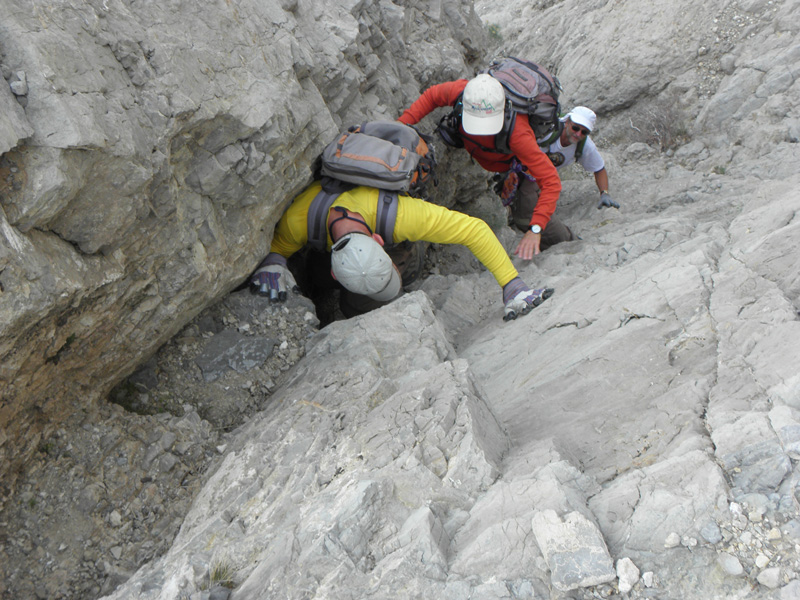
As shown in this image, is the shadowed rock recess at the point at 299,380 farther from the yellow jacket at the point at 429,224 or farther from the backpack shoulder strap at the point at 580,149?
the backpack shoulder strap at the point at 580,149

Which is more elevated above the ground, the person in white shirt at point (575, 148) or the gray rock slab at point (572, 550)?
the gray rock slab at point (572, 550)

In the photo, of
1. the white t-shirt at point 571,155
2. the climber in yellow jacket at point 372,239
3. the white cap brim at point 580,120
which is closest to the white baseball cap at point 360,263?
the climber in yellow jacket at point 372,239

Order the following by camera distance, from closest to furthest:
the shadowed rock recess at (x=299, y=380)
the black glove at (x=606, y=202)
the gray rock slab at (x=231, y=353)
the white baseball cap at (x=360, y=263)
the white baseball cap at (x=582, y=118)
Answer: the shadowed rock recess at (x=299, y=380), the gray rock slab at (x=231, y=353), the white baseball cap at (x=360, y=263), the white baseball cap at (x=582, y=118), the black glove at (x=606, y=202)

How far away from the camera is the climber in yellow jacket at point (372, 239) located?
5418mm

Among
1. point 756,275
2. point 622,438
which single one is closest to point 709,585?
point 622,438

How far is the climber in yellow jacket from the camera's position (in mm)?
5418

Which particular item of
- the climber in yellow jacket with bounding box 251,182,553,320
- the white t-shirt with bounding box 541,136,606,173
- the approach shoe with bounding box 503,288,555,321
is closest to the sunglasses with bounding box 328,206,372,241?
the climber in yellow jacket with bounding box 251,182,553,320

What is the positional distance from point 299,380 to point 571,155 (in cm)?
567

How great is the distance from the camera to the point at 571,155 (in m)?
8.38

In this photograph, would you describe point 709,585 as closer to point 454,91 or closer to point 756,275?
point 756,275

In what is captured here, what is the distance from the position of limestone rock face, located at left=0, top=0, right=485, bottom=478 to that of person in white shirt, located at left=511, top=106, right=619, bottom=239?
11.6 feet

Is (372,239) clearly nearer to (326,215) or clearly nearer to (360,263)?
(360,263)

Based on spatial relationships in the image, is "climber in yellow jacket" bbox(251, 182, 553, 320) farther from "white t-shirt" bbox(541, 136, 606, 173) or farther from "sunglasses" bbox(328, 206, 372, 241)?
"white t-shirt" bbox(541, 136, 606, 173)

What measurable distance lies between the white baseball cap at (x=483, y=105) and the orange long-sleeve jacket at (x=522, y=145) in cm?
35
